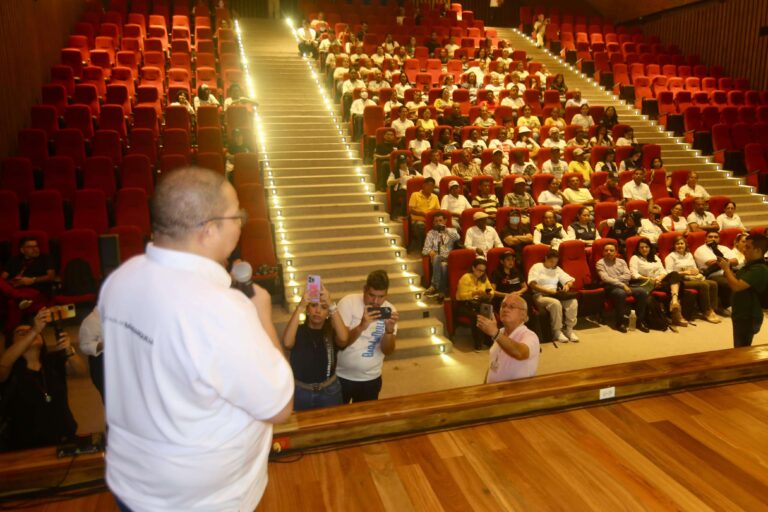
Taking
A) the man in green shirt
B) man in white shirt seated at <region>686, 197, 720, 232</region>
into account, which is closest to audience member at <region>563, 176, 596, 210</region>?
man in white shirt seated at <region>686, 197, 720, 232</region>

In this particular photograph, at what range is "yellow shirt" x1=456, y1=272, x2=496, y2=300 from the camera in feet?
15.3

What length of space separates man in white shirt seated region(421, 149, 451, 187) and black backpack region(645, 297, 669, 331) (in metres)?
2.41

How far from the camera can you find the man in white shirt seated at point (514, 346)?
2.44 m

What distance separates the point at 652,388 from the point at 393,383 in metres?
1.87

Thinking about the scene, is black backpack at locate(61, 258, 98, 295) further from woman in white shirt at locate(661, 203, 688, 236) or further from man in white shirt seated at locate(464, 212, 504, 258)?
woman in white shirt at locate(661, 203, 688, 236)

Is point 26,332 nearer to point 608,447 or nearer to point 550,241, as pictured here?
point 608,447

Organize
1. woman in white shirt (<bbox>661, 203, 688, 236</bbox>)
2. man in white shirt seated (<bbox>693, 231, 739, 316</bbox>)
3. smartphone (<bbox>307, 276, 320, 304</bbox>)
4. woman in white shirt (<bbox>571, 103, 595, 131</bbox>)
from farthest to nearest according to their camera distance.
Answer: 1. woman in white shirt (<bbox>571, 103, 595, 131</bbox>)
2. woman in white shirt (<bbox>661, 203, 688, 236</bbox>)
3. man in white shirt seated (<bbox>693, 231, 739, 316</bbox>)
4. smartphone (<bbox>307, 276, 320, 304</bbox>)

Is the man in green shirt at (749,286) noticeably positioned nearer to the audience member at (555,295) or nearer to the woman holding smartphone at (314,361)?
the audience member at (555,295)

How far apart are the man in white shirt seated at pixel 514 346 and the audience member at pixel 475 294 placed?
1995mm

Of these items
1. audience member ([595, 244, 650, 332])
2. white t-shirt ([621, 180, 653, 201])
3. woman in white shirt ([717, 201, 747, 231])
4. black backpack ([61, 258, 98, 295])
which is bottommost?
audience member ([595, 244, 650, 332])

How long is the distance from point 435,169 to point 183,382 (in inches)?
221

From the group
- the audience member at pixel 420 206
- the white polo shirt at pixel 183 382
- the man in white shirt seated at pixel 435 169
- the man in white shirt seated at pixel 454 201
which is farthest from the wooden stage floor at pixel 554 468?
the man in white shirt seated at pixel 435 169

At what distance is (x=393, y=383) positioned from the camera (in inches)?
158

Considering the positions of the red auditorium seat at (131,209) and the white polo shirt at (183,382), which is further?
the red auditorium seat at (131,209)
